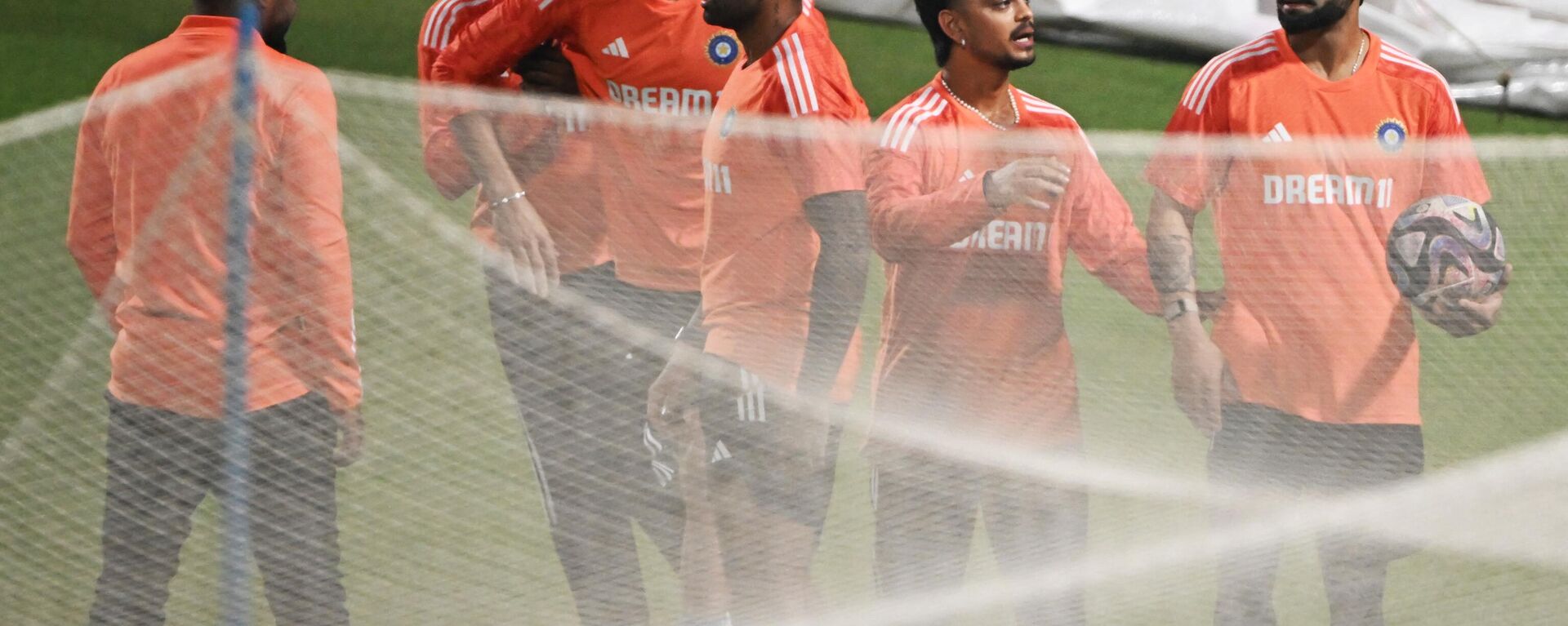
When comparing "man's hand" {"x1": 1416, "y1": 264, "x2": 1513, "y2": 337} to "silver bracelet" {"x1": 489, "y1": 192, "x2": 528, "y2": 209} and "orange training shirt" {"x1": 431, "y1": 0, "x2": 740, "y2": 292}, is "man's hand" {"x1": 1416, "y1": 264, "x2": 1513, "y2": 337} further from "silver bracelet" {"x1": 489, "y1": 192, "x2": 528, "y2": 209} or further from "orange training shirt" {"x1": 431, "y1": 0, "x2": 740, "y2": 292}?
"silver bracelet" {"x1": 489, "y1": 192, "x2": 528, "y2": 209}

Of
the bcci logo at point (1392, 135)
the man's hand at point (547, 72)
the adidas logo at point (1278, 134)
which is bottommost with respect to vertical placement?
the bcci logo at point (1392, 135)

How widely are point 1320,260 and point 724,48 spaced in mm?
952

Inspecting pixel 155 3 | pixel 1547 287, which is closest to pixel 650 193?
pixel 1547 287

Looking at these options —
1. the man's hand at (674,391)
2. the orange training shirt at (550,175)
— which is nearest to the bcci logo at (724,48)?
the orange training shirt at (550,175)

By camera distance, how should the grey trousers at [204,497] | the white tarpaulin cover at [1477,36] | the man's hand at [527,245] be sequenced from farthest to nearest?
1. the white tarpaulin cover at [1477,36]
2. the man's hand at [527,245]
3. the grey trousers at [204,497]

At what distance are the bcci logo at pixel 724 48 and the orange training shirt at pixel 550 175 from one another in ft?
1.29

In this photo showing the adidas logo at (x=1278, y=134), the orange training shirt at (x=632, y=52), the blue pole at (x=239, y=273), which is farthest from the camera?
the orange training shirt at (x=632, y=52)

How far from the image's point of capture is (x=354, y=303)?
208 centimetres

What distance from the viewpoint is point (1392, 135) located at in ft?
7.52

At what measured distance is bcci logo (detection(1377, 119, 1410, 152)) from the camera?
226cm

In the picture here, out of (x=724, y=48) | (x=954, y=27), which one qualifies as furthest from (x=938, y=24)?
(x=724, y=48)

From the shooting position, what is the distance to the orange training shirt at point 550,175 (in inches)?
86.3

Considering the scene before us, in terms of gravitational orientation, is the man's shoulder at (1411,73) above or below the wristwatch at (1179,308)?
above

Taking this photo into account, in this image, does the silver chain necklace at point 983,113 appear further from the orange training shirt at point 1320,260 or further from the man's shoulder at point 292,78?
the man's shoulder at point 292,78
